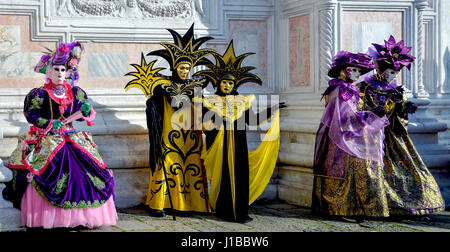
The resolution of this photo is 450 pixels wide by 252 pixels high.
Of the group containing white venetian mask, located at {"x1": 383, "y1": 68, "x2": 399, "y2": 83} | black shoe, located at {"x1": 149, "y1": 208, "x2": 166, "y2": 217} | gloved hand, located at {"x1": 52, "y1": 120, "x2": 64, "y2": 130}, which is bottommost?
black shoe, located at {"x1": 149, "y1": 208, "x2": 166, "y2": 217}

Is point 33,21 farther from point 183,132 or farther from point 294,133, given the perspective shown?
point 294,133

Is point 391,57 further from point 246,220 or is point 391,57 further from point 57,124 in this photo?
point 57,124

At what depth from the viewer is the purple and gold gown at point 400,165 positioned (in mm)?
6531

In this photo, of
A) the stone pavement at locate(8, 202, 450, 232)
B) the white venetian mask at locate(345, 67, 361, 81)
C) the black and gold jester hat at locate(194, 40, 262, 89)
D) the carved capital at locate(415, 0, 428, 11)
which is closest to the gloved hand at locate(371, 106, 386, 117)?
the white venetian mask at locate(345, 67, 361, 81)

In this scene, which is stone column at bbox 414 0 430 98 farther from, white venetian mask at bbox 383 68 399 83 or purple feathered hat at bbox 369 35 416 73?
white venetian mask at bbox 383 68 399 83

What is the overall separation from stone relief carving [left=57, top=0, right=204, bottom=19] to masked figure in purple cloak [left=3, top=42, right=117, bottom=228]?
1393 mm

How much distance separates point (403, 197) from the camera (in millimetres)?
6590

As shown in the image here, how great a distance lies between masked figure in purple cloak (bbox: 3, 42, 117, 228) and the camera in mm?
5609

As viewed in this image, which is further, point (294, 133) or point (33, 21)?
point (294, 133)

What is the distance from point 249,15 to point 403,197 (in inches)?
111

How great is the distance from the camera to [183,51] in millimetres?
6500
